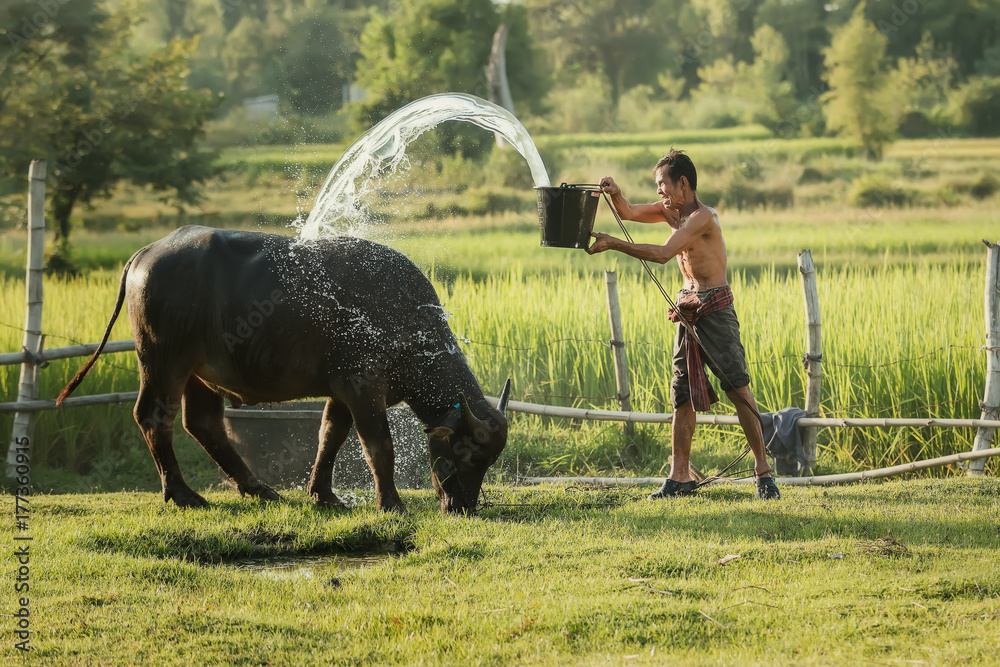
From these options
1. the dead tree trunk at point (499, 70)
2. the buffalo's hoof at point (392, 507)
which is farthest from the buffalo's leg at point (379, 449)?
the dead tree trunk at point (499, 70)

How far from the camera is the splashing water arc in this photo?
20.5 ft

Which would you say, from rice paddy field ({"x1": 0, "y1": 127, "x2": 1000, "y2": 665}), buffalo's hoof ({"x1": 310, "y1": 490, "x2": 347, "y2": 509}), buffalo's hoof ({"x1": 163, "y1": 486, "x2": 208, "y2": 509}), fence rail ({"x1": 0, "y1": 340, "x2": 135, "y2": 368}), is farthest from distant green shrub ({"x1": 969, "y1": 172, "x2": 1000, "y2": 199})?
buffalo's hoof ({"x1": 163, "y1": 486, "x2": 208, "y2": 509})

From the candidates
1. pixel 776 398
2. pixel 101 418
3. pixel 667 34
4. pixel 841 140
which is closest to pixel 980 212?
pixel 841 140

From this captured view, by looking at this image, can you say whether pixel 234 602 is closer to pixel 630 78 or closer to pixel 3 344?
pixel 3 344

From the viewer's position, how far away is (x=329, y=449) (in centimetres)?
598

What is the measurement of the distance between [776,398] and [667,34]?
34.8 metres

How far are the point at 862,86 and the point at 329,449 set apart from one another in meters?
31.0

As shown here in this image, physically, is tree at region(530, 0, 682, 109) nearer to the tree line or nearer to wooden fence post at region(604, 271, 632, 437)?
the tree line

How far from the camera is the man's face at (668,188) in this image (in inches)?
233

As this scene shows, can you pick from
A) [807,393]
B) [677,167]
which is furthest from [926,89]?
[677,167]

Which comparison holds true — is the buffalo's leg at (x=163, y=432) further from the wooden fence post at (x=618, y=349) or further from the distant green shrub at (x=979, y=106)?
the distant green shrub at (x=979, y=106)

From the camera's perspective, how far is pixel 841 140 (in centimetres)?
3572

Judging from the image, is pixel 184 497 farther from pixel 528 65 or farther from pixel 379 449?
pixel 528 65

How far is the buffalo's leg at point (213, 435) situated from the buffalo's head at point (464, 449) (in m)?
1.12
